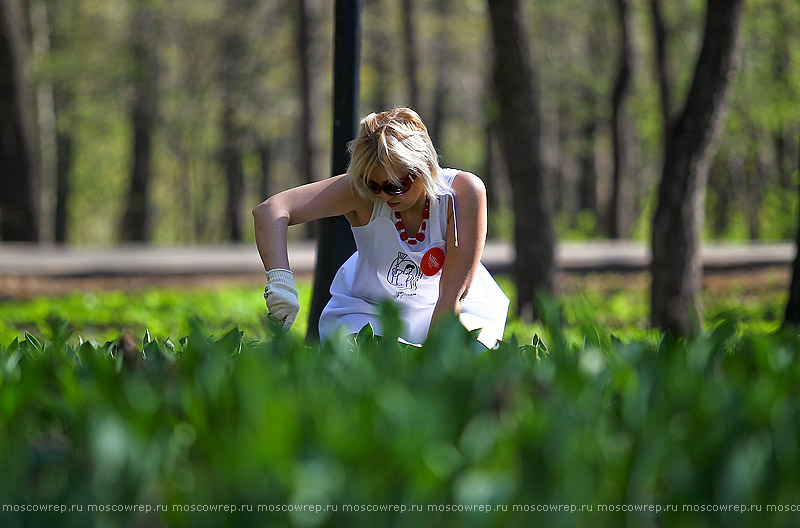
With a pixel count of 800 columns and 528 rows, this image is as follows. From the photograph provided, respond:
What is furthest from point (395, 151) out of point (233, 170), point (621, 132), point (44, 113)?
point (233, 170)

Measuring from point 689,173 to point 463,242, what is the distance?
436 centimetres

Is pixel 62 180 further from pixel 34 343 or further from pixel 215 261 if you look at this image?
Result: pixel 34 343

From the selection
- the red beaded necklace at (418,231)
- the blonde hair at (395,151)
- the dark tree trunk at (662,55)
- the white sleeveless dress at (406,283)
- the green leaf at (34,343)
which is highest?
the blonde hair at (395,151)

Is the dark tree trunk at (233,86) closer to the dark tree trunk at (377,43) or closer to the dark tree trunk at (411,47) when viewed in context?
the dark tree trunk at (377,43)

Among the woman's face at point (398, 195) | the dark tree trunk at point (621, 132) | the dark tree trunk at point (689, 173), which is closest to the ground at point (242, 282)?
the dark tree trunk at point (689, 173)

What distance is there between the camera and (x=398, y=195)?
3816mm

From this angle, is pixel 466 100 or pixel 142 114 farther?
pixel 466 100

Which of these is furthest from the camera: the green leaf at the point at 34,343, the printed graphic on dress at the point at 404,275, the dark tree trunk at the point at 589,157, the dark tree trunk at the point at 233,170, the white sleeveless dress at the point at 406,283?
the dark tree trunk at the point at 589,157

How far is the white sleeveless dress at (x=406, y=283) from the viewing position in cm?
400

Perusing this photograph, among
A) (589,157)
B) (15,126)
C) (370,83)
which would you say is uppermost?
(15,126)

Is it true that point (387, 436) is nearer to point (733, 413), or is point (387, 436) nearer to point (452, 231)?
point (733, 413)

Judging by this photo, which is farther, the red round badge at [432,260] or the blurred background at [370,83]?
the blurred background at [370,83]

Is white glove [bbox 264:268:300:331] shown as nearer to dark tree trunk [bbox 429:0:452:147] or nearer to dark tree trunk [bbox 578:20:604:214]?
dark tree trunk [bbox 429:0:452:147]

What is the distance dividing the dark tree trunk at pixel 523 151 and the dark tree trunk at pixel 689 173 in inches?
54.7
